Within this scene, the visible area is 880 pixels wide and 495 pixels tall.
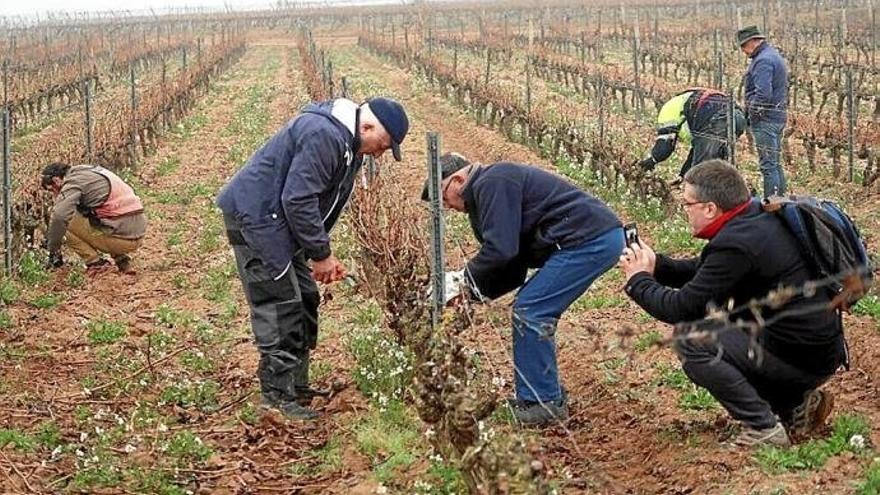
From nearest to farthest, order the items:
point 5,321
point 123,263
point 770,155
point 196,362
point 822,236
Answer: point 822,236, point 196,362, point 5,321, point 123,263, point 770,155

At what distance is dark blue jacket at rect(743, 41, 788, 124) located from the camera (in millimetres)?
10062

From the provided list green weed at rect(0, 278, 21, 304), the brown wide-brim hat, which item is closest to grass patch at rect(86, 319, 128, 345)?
green weed at rect(0, 278, 21, 304)

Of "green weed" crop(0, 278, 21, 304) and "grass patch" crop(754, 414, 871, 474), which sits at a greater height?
"grass patch" crop(754, 414, 871, 474)

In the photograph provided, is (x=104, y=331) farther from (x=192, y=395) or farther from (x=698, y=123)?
(x=698, y=123)

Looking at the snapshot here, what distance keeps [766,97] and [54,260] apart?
6.32 meters

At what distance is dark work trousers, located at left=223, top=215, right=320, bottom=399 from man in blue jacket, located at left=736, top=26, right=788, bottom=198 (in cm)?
550

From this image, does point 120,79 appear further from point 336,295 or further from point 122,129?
point 336,295

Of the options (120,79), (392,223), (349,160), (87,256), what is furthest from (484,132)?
(120,79)

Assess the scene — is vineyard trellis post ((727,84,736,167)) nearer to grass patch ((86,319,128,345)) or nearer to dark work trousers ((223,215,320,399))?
dark work trousers ((223,215,320,399))

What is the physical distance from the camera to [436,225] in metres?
5.44

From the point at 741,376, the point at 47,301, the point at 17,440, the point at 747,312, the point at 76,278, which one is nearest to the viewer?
the point at 741,376

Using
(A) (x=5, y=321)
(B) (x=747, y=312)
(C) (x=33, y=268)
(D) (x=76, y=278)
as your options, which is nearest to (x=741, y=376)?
(B) (x=747, y=312)

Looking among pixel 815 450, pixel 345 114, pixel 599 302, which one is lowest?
pixel 599 302

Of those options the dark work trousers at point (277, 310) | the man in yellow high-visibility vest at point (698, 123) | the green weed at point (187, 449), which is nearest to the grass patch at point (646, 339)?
the dark work trousers at point (277, 310)
